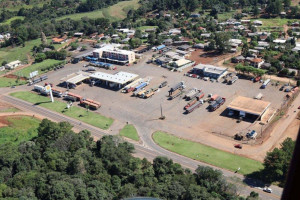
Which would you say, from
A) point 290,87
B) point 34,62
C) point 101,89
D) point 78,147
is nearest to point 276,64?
point 290,87

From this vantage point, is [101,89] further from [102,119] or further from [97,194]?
[97,194]

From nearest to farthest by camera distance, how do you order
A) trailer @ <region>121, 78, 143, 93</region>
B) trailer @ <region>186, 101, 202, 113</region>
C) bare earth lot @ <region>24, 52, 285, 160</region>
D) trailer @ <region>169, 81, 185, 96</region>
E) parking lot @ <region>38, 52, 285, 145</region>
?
bare earth lot @ <region>24, 52, 285, 160</region>, parking lot @ <region>38, 52, 285, 145</region>, trailer @ <region>186, 101, 202, 113</region>, trailer @ <region>169, 81, 185, 96</region>, trailer @ <region>121, 78, 143, 93</region>

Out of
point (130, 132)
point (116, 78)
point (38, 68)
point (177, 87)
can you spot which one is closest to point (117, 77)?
point (116, 78)

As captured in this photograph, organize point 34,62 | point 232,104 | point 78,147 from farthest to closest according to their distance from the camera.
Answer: point 34,62 → point 232,104 → point 78,147

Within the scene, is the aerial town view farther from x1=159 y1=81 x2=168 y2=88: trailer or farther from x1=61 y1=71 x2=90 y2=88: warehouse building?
x1=159 y1=81 x2=168 y2=88: trailer

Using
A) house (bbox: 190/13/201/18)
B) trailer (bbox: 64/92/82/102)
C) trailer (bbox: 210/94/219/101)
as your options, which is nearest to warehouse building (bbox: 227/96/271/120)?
trailer (bbox: 210/94/219/101)
